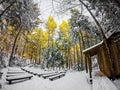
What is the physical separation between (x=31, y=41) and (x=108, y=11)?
38.4 m

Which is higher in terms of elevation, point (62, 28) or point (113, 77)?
point (62, 28)

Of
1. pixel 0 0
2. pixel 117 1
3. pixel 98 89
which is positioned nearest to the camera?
pixel 117 1

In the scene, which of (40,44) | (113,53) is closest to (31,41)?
(40,44)

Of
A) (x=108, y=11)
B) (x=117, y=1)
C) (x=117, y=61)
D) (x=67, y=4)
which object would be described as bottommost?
(x=117, y=61)

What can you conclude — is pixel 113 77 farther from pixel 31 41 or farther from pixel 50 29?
pixel 31 41

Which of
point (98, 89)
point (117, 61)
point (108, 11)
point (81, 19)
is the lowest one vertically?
point (98, 89)

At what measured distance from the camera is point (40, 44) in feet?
155

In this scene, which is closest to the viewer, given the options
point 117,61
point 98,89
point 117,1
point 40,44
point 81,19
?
point 117,1

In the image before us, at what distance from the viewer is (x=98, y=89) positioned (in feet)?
36.1

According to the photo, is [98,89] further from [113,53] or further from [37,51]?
[37,51]

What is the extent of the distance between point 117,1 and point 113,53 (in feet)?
32.9

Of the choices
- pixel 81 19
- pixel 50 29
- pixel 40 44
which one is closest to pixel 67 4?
pixel 81 19

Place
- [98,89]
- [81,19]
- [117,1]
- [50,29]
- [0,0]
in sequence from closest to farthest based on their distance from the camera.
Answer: [117,1] < [98,89] < [0,0] < [81,19] < [50,29]

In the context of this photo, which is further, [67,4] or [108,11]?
[67,4]
